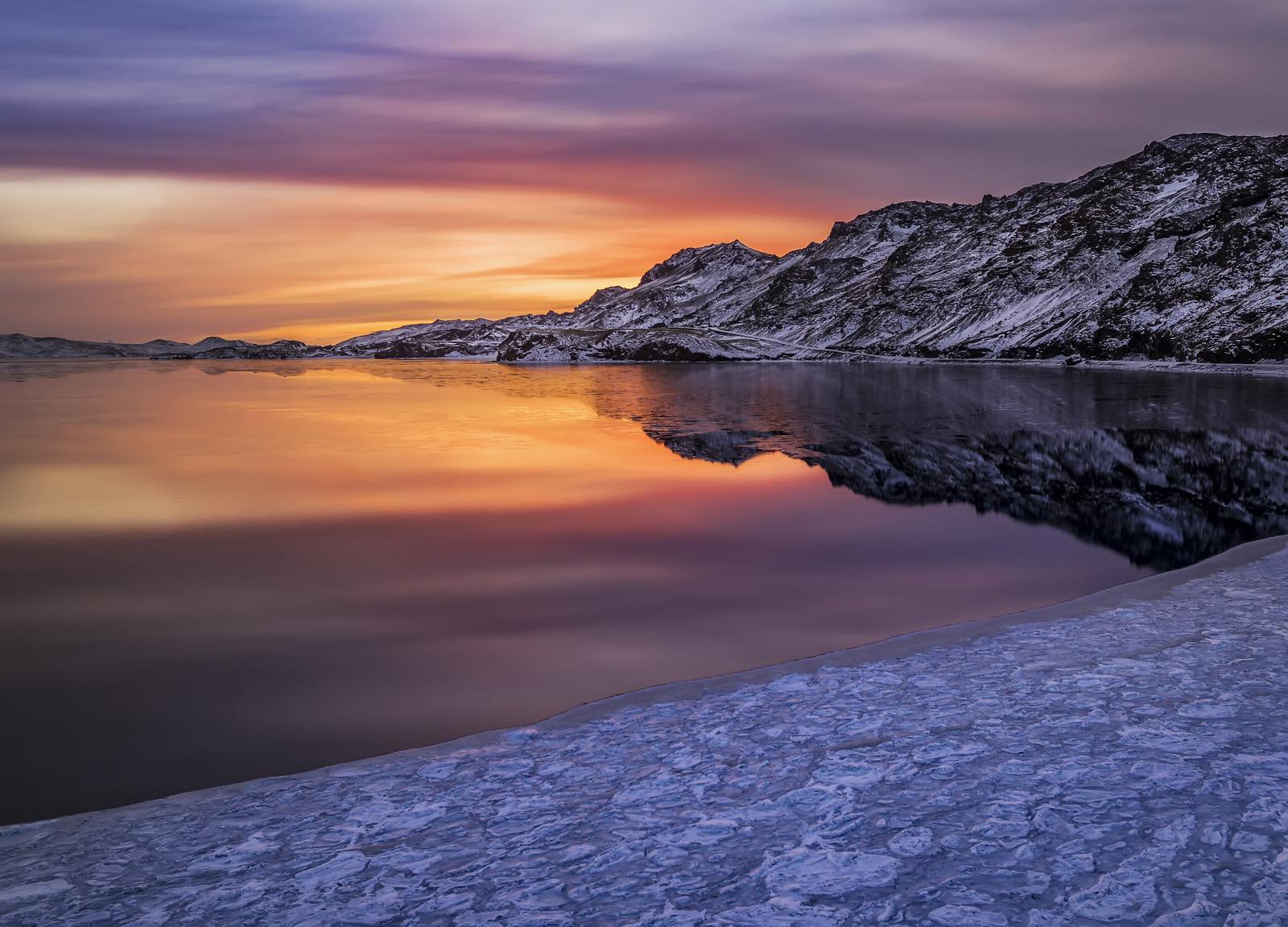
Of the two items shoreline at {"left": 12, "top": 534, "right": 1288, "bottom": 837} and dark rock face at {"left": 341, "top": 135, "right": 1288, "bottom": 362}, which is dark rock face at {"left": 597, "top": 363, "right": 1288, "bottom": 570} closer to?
shoreline at {"left": 12, "top": 534, "right": 1288, "bottom": 837}

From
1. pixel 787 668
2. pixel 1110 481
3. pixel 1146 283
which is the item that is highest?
pixel 1146 283

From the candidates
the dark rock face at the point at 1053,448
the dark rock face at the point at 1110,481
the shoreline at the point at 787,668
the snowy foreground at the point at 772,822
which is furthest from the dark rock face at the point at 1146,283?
the snowy foreground at the point at 772,822

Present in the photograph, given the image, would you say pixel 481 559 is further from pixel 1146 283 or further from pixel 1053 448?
pixel 1146 283

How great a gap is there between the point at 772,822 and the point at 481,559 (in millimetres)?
10827

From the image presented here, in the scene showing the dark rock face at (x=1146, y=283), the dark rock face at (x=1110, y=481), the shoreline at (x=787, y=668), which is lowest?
the shoreline at (x=787, y=668)

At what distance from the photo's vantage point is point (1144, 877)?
6223mm

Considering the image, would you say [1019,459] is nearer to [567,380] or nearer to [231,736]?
[231,736]

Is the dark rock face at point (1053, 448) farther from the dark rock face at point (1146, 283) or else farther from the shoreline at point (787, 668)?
the dark rock face at point (1146, 283)

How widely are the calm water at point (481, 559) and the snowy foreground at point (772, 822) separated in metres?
1.14

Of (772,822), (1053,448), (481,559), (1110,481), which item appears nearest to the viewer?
(772,822)

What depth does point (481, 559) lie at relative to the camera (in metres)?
17.2

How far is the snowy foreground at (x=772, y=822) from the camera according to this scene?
20.0 ft

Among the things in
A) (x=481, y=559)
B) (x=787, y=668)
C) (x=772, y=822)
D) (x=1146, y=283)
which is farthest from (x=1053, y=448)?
(x=1146, y=283)

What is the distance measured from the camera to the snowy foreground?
6.10 metres
